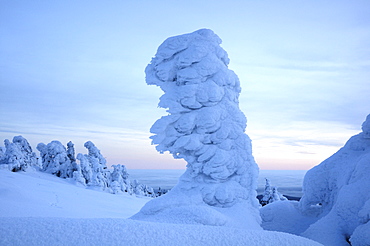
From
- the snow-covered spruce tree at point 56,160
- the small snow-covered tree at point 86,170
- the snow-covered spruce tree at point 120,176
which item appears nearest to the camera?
the small snow-covered tree at point 86,170

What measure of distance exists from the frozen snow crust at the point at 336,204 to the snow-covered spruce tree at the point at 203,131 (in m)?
1.66

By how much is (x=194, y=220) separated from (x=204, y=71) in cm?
483

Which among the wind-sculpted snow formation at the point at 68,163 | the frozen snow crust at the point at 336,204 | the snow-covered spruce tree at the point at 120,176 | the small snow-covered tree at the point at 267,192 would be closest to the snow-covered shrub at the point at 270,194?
the small snow-covered tree at the point at 267,192

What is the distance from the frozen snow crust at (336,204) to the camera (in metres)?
8.03

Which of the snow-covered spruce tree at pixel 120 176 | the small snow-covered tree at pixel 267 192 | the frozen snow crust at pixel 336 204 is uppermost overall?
the frozen snow crust at pixel 336 204

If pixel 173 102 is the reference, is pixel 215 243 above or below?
below

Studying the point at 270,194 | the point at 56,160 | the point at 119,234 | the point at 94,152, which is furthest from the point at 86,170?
the point at 119,234

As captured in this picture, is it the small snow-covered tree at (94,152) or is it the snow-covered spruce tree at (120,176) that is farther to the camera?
the small snow-covered tree at (94,152)

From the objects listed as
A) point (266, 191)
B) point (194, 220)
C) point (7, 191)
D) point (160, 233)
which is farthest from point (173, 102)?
point (266, 191)

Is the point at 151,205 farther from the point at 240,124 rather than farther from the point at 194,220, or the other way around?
the point at 240,124

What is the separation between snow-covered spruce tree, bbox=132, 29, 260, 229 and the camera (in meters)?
9.69

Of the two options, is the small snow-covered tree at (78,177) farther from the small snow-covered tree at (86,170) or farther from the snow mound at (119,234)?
the snow mound at (119,234)

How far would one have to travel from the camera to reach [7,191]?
12445mm

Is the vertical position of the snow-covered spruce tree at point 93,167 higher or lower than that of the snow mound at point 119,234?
lower
